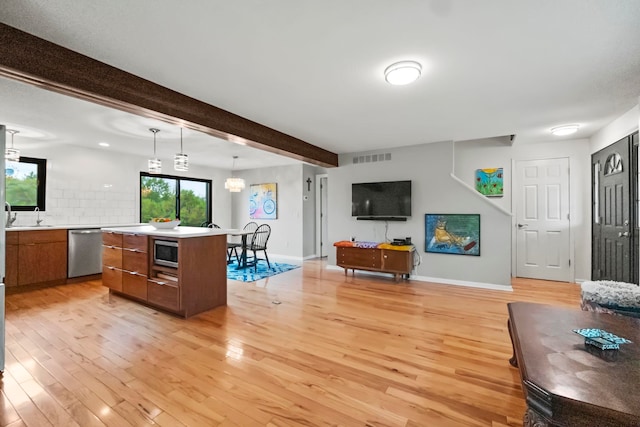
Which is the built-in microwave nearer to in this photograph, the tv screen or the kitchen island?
the kitchen island

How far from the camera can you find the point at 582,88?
8.59 ft

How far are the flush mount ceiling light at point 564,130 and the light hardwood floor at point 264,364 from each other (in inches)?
93.7

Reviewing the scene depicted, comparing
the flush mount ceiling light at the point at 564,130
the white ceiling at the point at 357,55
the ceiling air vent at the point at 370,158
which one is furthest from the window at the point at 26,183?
the flush mount ceiling light at the point at 564,130

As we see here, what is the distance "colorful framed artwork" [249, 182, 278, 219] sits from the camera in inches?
290

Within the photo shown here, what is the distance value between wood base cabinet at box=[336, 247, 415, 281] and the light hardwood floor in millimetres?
1030

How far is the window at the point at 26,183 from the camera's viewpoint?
15.0 feet

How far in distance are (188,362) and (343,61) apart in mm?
2667

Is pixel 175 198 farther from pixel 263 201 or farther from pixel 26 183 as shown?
pixel 26 183

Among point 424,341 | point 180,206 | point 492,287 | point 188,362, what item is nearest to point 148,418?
point 188,362

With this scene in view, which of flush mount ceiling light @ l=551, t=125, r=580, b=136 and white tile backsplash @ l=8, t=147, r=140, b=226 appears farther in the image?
white tile backsplash @ l=8, t=147, r=140, b=226

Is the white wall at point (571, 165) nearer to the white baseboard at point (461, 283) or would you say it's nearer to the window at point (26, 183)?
the white baseboard at point (461, 283)

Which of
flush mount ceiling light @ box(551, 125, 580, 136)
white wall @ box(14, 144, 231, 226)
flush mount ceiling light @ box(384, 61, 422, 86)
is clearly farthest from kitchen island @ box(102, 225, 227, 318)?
flush mount ceiling light @ box(551, 125, 580, 136)

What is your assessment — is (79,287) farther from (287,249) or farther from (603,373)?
(603,373)

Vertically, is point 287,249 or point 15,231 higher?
point 15,231
